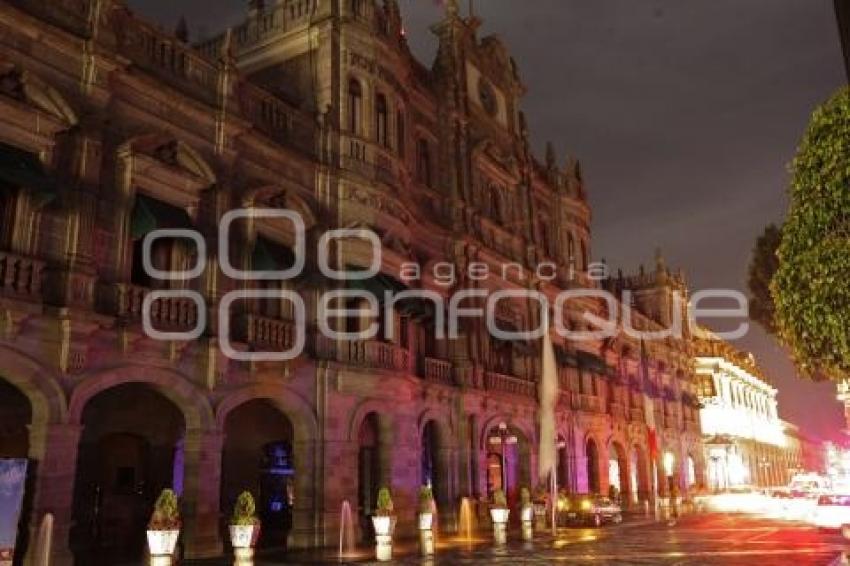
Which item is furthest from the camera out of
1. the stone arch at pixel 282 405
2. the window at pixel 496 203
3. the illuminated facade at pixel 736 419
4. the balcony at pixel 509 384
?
the illuminated facade at pixel 736 419

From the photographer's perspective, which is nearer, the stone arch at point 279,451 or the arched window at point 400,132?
the stone arch at point 279,451

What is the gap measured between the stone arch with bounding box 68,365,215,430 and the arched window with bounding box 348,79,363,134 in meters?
A: 10.6

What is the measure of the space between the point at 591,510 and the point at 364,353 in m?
13.2

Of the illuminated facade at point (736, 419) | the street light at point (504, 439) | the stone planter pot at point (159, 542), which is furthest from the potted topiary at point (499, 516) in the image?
the illuminated facade at point (736, 419)

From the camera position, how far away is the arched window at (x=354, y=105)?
2508cm

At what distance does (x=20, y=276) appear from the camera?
14.9 metres

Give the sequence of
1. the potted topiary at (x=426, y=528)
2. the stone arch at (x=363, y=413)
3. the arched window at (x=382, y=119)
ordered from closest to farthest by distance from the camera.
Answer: the potted topiary at (x=426, y=528) → the stone arch at (x=363, y=413) → the arched window at (x=382, y=119)

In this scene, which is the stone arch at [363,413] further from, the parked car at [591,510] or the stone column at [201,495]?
the parked car at [591,510]

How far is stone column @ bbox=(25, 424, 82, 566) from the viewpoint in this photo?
1459cm

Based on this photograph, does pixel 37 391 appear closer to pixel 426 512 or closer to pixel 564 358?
pixel 426 512

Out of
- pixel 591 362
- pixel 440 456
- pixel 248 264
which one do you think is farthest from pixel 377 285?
pixel 591 362

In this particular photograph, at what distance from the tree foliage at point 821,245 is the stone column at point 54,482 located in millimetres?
14469

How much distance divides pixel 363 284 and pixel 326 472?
5.59m

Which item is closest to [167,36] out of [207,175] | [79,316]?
[207,175]
